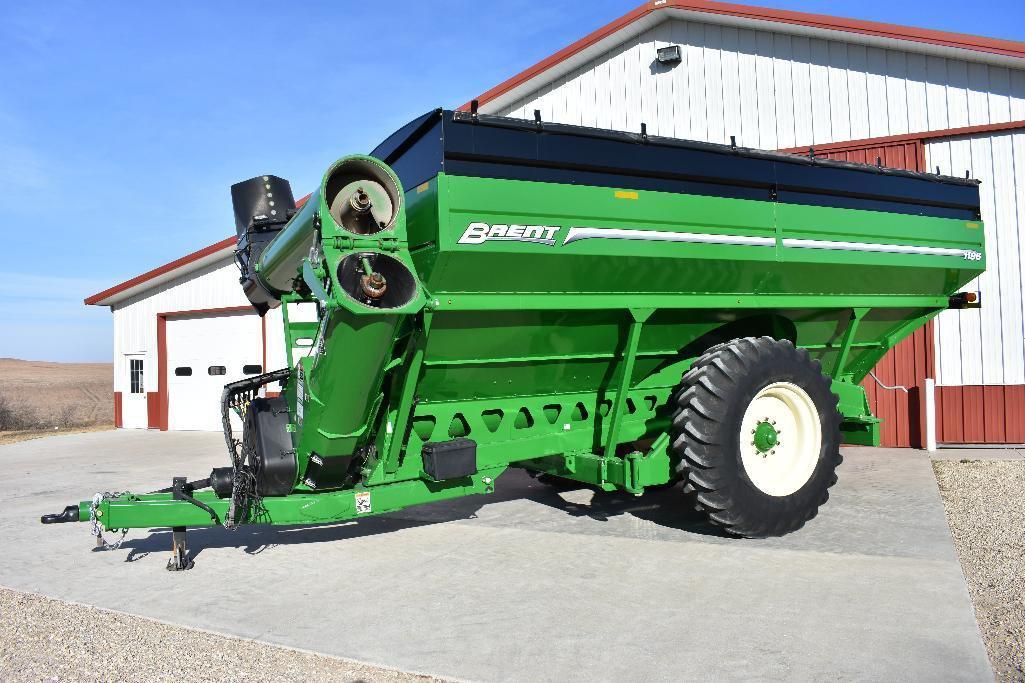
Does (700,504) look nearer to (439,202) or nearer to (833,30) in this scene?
(439,202)

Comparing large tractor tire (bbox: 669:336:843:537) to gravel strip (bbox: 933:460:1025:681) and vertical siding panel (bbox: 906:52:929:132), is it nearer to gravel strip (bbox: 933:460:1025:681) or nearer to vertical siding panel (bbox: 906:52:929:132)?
gravel strip (bbox: 933:460:1025:681)

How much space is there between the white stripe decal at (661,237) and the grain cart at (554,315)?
0.06ft

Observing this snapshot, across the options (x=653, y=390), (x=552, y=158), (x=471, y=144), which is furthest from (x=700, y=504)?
(x=471, y=144)

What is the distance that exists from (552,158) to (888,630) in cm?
322

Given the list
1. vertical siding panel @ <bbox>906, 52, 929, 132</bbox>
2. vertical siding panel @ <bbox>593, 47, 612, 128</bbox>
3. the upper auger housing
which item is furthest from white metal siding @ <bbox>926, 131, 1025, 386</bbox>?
the upper auger housing

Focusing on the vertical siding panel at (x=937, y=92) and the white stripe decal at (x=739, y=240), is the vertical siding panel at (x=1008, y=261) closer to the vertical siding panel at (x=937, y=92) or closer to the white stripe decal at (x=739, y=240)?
the vertical siding panel at (x=937, y=92)

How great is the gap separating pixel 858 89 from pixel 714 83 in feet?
6.48

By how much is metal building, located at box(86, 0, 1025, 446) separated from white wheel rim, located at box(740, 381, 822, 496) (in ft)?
11.8

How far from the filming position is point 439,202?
4.13 metres

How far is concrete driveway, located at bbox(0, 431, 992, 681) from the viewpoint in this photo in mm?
3416

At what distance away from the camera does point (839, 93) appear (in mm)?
10008

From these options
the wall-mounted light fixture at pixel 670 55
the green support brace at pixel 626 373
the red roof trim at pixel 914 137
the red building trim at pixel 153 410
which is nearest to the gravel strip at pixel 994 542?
the green support brace at pixel 626 373

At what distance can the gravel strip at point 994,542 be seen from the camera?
357 centimetres

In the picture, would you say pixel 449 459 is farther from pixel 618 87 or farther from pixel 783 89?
pixel 618 87
